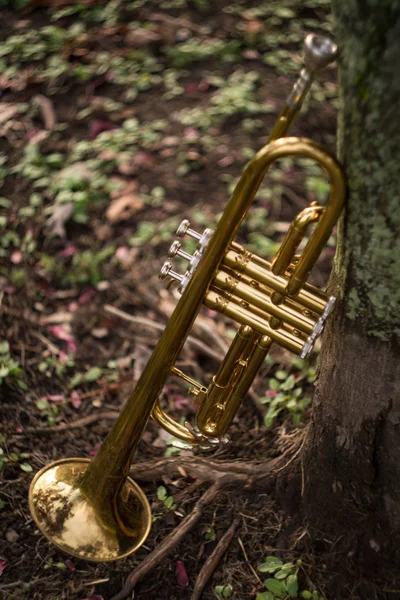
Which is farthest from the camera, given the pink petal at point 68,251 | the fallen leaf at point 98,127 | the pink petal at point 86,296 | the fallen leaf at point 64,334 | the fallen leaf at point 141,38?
the fallen leaf at point 141,38

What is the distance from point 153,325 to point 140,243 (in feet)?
1.81

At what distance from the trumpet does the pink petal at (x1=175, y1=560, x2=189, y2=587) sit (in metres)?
0.16

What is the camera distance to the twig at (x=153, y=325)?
264cm

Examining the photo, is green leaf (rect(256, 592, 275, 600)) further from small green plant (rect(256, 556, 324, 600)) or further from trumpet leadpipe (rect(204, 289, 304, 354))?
trumpet leadpipe (rect(204, 289, 304, 354))

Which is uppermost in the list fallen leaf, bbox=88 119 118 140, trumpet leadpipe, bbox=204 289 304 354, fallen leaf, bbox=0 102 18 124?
trumpet leadpipe, bbox=204 289 304 354

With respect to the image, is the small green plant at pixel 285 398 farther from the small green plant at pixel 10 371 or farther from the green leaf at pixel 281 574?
the small green plant at pixel 10 371

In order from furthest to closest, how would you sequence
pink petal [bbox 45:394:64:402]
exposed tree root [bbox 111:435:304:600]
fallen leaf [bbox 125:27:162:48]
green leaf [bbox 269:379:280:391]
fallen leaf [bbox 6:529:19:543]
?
fallen leaf [bbox 125:27:162:48]
pink petal [bbox 45:394:64:402]
green leaf [bbox 269:379:280:391]
fallen leaf [bbox 6:529:19:543]
exposed tree root [bbox 111:435:304:600]

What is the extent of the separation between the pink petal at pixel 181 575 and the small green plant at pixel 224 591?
0.10 metres

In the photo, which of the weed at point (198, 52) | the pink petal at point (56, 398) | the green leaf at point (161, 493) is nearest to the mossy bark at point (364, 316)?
the green leaf at point (161, 493)

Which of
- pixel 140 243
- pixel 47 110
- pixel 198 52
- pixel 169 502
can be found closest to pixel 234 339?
pixel 169 502

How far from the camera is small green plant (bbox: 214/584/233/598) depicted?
6.10 ft

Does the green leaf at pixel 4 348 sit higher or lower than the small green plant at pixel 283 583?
higher

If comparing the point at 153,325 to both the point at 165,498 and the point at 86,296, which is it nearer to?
the point at 86,296

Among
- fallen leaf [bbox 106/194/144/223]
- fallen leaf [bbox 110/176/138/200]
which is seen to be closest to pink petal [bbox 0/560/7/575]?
fallen leaf [bbox 106/194/144/223]
